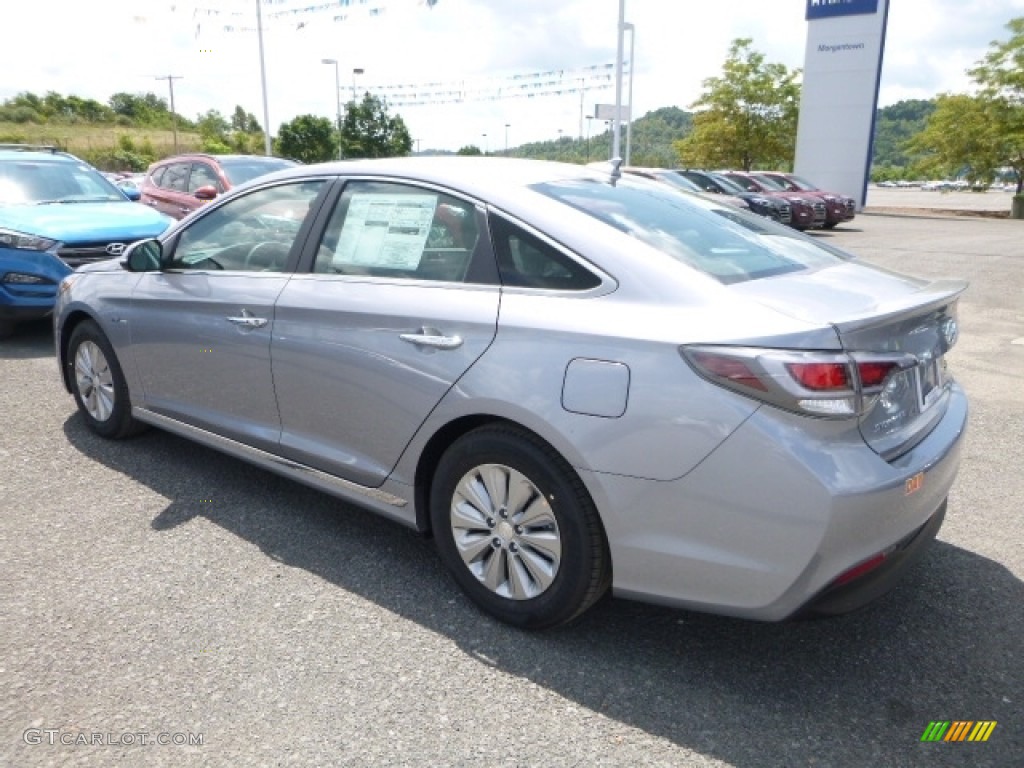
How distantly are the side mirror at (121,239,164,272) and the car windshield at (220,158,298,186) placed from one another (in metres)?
6.87

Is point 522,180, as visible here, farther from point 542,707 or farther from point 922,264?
point 922,264

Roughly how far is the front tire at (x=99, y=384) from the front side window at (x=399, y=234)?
181 centimetres

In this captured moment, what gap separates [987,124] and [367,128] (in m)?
47.1

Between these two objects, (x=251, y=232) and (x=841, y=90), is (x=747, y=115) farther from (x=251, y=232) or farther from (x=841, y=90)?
(x=251, y=232)

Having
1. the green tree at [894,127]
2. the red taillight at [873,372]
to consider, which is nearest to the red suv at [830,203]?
the red taillight at [873,372]

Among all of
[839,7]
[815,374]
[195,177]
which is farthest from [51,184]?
[839,7]

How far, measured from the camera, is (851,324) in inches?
92.0

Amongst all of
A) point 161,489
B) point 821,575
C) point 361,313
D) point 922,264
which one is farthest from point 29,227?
point 922,264

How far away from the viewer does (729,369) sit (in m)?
2.29

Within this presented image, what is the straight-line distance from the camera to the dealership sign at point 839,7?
97.9 ft

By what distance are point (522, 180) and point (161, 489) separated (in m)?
2.42

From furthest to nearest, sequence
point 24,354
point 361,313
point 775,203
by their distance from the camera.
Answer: point 775,203, point 24,354, point 361,313

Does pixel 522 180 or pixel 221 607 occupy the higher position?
pixel 522 180

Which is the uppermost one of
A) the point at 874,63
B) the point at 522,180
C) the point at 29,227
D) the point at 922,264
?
the point at 874,63
